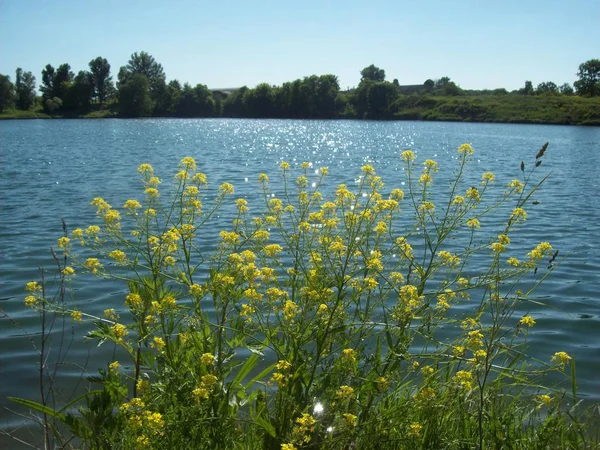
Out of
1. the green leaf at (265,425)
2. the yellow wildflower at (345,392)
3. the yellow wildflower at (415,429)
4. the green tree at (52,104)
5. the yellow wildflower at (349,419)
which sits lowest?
the yellow wildflower at (415,429)

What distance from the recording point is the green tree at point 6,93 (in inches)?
3973

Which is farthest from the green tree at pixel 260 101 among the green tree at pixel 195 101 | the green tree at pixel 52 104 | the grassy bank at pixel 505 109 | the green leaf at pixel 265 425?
the green leaf at pixel 265 425

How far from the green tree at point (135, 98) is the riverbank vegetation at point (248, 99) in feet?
0.60

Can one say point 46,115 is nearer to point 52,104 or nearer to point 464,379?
point 52,104

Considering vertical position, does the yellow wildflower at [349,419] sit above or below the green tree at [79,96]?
below

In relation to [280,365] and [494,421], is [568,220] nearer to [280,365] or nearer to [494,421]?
[494,421]

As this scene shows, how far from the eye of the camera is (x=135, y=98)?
108938mm

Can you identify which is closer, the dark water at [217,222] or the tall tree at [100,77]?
the dark water at [217,222]

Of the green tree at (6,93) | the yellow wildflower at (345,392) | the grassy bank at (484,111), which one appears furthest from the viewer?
the green tree at (6,93)

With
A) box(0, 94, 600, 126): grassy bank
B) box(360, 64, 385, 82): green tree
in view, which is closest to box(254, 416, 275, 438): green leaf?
box(0, 94, 600, 126): grassy bank

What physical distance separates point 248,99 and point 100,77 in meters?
31.3

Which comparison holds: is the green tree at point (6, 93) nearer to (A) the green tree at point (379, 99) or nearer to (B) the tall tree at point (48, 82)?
(B) the tall tree at point (48, 82)

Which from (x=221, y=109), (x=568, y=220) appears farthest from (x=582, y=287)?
(x=221, y=109)

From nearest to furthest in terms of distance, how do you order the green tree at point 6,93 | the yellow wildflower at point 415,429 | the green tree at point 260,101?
the yellow wildflower at point 415,429 → the green tree at point 6,93 → the green tree at point 260,101
